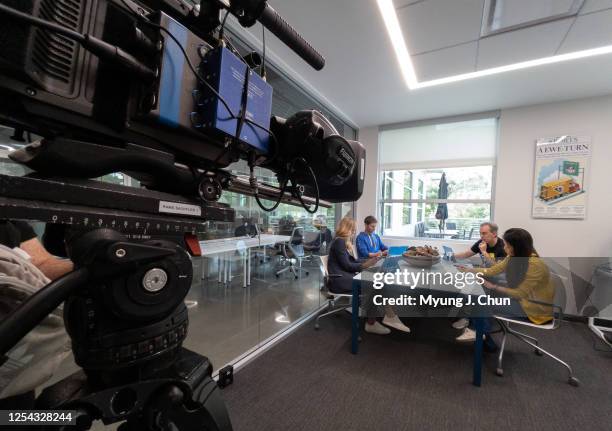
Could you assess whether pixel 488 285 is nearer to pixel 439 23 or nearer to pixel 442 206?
pixel 442 206

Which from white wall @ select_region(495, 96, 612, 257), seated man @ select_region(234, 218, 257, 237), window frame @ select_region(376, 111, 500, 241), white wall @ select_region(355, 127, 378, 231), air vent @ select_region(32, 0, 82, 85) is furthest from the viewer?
white wall @ select_region(355, 127, 378, 231)

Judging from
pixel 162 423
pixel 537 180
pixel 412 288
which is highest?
pixel 537 180

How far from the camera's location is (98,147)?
0.42 meters

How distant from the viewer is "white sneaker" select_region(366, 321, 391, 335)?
259cm

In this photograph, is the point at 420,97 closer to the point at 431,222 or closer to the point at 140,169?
the point at 431,222

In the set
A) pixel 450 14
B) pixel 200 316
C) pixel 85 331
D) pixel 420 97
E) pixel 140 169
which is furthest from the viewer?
pixel 420 97

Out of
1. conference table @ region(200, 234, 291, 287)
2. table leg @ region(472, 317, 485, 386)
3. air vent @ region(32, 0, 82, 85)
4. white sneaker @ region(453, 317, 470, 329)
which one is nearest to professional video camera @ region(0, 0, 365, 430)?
Answer: air vent @ region(32, 0, 82, 85)

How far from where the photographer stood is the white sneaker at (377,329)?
8.51 ft

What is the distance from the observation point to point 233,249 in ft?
7.82

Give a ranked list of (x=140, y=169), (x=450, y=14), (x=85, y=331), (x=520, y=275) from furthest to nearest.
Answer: (x=520, y=275) < (x=450, y=14) < (x=140, y=169) < (x=85, y=331)

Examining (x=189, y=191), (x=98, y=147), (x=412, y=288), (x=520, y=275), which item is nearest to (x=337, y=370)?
(x=412, y=288)

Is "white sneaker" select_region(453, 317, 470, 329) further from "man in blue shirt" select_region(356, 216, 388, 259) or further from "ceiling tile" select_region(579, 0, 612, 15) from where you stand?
"ceiling tile" select_region(579, 0, 612, 15)

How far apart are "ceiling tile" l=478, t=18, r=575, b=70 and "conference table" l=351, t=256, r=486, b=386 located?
209 centimetres

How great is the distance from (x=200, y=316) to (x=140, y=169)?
Result: 7.34ft
